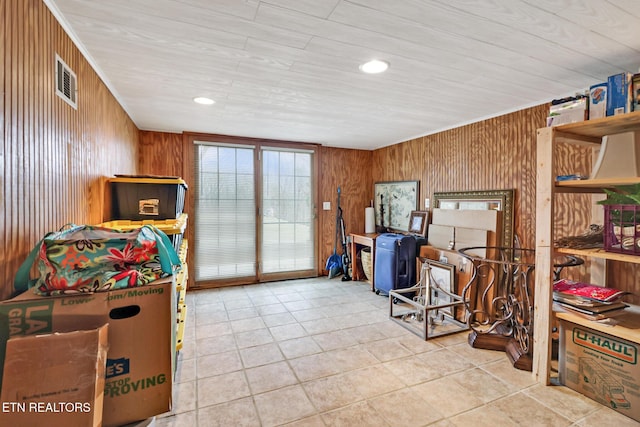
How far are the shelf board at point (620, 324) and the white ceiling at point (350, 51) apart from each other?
168 cm

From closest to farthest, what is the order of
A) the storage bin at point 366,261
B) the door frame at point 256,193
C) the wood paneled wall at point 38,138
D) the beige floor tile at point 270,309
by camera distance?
the wood paneled wall at point 38,138, the beige floor tile at point 270,309, the door frame at point 256,193, the storage bin at point 366,261

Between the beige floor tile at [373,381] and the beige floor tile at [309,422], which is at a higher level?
the beige floor tile at [373,381]

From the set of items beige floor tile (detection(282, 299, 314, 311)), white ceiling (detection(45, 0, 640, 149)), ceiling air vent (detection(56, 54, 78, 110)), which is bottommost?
beige floor tile (detection(282, 299, 314, 311))

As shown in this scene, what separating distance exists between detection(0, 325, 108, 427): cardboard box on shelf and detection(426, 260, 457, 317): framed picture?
9.73ft

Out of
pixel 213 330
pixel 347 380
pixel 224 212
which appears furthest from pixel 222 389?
pixel 224 212

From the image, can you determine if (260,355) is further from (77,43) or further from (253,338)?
(77,43)

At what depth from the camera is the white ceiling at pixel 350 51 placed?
1.44 meters

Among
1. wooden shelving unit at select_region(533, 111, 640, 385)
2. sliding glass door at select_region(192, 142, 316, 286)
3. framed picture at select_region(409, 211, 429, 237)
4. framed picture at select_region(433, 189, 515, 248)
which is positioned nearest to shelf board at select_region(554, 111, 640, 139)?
wooden shelving unit at select_region(533, 111, 640, 385)

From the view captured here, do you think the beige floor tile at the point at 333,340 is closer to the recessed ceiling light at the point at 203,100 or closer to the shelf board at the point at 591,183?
the shelf board at the point at 591,183

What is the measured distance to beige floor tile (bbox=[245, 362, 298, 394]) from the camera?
2023 millimetres

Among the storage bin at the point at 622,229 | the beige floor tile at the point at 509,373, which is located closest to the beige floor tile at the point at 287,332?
the beige floor tile at the point at 509,373

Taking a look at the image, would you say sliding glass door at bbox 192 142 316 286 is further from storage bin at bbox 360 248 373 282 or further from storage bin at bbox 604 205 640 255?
storage bin at bbox 604 205 640 255

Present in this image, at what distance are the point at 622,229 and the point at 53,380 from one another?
290 centimetres

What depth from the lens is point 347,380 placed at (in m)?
2.09
